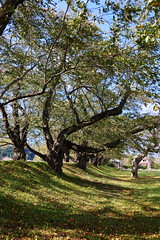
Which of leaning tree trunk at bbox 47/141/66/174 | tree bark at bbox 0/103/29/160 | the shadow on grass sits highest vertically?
tree bark at bbox 0/103/29/160

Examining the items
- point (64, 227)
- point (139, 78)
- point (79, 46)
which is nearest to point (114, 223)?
point (64, 227)

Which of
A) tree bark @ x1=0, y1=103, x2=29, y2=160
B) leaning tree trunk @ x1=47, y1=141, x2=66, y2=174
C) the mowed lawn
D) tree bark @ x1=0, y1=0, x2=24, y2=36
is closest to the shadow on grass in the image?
the mowed lawn

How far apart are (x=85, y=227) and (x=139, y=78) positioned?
6.54 metres

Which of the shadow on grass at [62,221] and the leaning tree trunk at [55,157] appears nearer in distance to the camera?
the shadow on grass at [62,221]

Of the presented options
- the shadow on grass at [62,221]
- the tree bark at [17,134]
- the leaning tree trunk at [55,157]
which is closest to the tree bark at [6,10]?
the shadow on grass at [62,221]

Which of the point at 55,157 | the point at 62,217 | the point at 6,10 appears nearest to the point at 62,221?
the point at 62,217

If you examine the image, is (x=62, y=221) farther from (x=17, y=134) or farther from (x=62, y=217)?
(x=17, y=134)

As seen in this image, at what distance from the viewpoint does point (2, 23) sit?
8.30 m

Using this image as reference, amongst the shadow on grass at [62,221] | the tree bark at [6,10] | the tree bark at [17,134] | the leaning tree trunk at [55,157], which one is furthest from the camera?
the tree bark at [17,134]

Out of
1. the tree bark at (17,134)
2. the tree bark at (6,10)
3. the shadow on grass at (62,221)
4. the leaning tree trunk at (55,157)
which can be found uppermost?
the tree bark at (6,10)

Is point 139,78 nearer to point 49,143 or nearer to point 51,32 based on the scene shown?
point 51,32

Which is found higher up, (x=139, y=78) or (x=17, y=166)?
(x=139, y=78)

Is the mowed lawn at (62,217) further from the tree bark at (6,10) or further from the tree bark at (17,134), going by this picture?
the tree bark at (17,134)

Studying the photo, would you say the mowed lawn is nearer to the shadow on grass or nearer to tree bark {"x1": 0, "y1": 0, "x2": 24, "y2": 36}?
the shadow on grass
